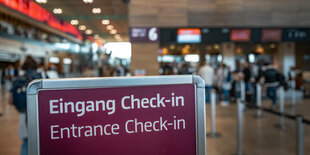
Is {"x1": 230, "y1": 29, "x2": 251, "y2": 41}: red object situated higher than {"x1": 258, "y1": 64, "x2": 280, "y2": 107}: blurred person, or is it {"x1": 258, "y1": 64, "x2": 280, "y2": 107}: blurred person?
{"x1": 230, "y1": 29, "x2": 251, "y2": 41}: red object

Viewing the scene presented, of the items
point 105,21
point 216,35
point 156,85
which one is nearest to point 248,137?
point 105,21

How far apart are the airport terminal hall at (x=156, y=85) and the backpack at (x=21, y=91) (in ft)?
0.05

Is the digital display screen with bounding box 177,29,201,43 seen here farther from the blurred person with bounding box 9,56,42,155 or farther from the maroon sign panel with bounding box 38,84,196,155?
the maroon sign panel with bounding box 38,84,196,155

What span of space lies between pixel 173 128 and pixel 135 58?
25.3 feet

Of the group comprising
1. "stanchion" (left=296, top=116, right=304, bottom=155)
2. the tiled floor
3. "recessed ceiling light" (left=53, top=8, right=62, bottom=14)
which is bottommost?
the tiled floor

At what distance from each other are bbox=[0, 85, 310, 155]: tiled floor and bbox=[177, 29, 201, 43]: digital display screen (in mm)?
2525

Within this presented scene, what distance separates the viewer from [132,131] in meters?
1.52

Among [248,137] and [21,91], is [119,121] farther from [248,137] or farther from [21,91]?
Result: [248,137]

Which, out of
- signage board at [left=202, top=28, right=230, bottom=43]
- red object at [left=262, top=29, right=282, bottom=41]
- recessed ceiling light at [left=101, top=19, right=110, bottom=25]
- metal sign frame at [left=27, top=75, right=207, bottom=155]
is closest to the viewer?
metal sign frame at [left=27, top=75, right=207, bottom=155]

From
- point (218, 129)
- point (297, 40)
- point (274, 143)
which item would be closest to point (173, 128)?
point (274, 143)

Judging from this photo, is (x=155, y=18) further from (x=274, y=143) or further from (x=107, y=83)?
(x=107, y=83)

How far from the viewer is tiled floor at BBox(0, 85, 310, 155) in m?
4.99

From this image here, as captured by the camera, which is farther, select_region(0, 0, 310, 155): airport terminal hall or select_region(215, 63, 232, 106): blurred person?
select_region(215, 63, 232, 106): blurred person

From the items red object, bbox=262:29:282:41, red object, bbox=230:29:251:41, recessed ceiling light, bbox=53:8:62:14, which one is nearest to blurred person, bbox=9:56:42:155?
recessed ceiling light, bbox=53:8:62:14
